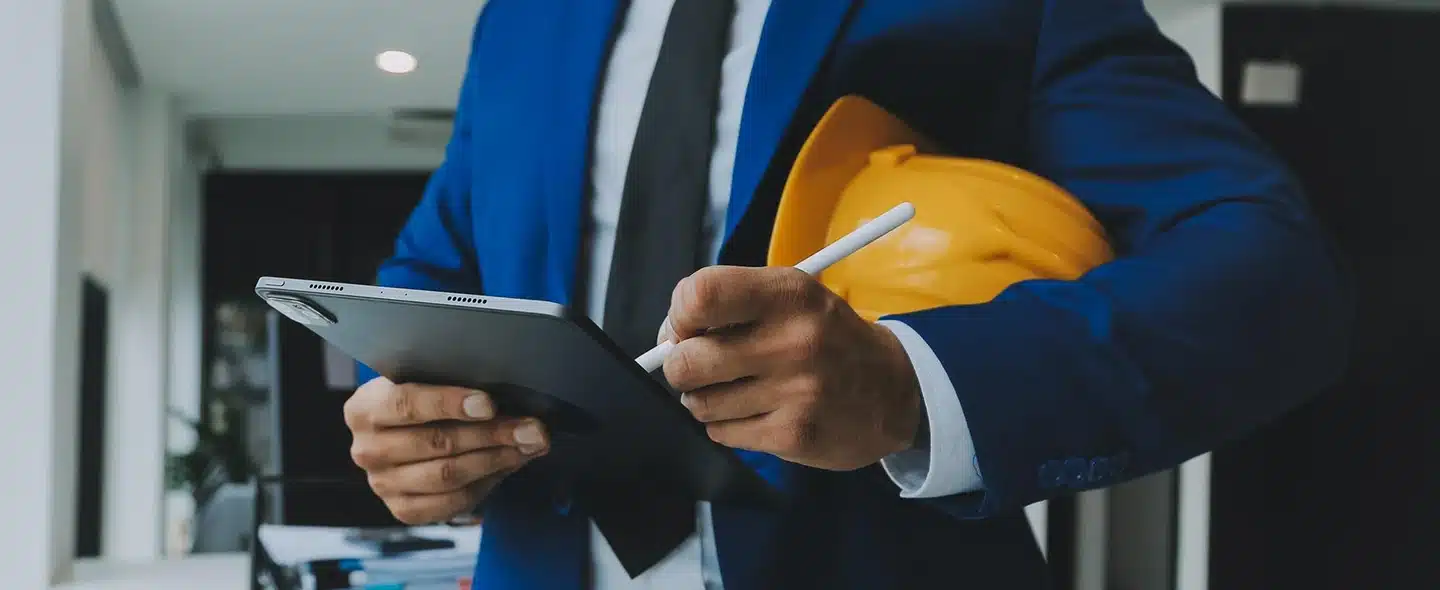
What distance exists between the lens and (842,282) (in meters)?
0.51

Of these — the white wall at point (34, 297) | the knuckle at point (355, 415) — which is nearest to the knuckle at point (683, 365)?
the knuckle at point (355, 415)

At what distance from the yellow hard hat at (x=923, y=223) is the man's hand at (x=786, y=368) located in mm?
80

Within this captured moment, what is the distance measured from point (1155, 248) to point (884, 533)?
20 centimetres

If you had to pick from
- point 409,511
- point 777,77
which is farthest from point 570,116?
point 409,511

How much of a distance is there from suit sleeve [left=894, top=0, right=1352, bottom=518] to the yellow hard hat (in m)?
0.03

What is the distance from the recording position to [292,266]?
5.45 meters

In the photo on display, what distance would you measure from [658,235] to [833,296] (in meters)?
0.22

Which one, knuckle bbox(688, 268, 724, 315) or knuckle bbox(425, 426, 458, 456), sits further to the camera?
knuckle bbox(425, 426, 458, 456)

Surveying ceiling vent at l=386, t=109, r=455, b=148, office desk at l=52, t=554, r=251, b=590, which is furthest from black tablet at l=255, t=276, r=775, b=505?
ceiling vent at l=386, t=109, r=455, b=148

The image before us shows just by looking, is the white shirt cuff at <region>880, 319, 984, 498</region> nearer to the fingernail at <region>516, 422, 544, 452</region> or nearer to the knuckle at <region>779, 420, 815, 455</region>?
the knuckle at <region>779, 420, 815, 455</region>

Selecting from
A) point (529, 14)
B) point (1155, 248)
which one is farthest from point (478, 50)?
point (1155, 248)

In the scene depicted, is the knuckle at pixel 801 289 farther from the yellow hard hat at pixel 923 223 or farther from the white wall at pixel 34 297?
the white wall at pixel 34 297

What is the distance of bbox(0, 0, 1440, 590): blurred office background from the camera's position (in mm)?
1710

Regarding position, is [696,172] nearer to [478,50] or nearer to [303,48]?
[478,50]
